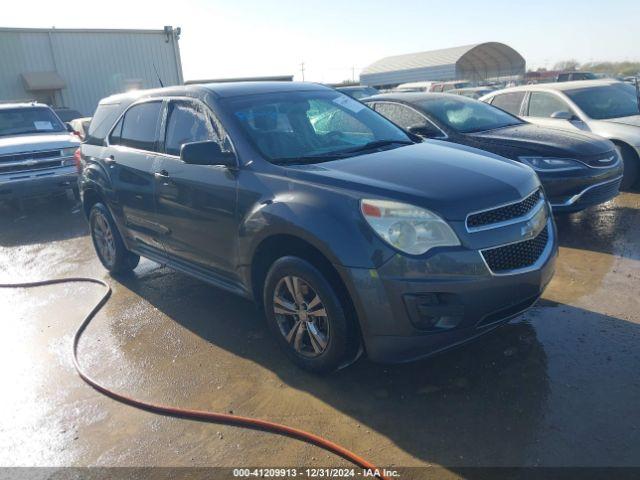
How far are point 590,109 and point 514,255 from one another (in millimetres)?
5896

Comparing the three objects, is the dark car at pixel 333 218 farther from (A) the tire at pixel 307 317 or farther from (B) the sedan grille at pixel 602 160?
(B) the sedan grille at pixel 602 160

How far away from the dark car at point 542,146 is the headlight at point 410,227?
3.30 metres

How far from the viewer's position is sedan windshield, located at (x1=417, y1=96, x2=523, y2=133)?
6.61 m

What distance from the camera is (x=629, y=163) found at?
7594 mm

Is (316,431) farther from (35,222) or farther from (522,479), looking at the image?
(35,222)

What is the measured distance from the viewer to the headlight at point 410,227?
2934mm

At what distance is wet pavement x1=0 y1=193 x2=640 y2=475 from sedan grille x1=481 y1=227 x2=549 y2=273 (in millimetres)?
733

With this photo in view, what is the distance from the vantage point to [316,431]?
300 cm

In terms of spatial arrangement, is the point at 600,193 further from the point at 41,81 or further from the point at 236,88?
the point at 41,81

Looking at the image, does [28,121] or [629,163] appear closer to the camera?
[629,163]

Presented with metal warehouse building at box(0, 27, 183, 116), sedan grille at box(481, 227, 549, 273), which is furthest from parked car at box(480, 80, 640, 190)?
metal warehouse building at box(0, 27, 183, 116)

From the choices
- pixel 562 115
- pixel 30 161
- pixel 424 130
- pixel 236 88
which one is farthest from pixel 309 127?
pixel 30 161

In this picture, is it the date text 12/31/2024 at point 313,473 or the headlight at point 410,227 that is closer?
the date text 12/31/2024 at point 313,473

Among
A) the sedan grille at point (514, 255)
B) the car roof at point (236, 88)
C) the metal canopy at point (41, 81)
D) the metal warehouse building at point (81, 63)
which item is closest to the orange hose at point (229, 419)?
the sedan grille at point (514, 255)
